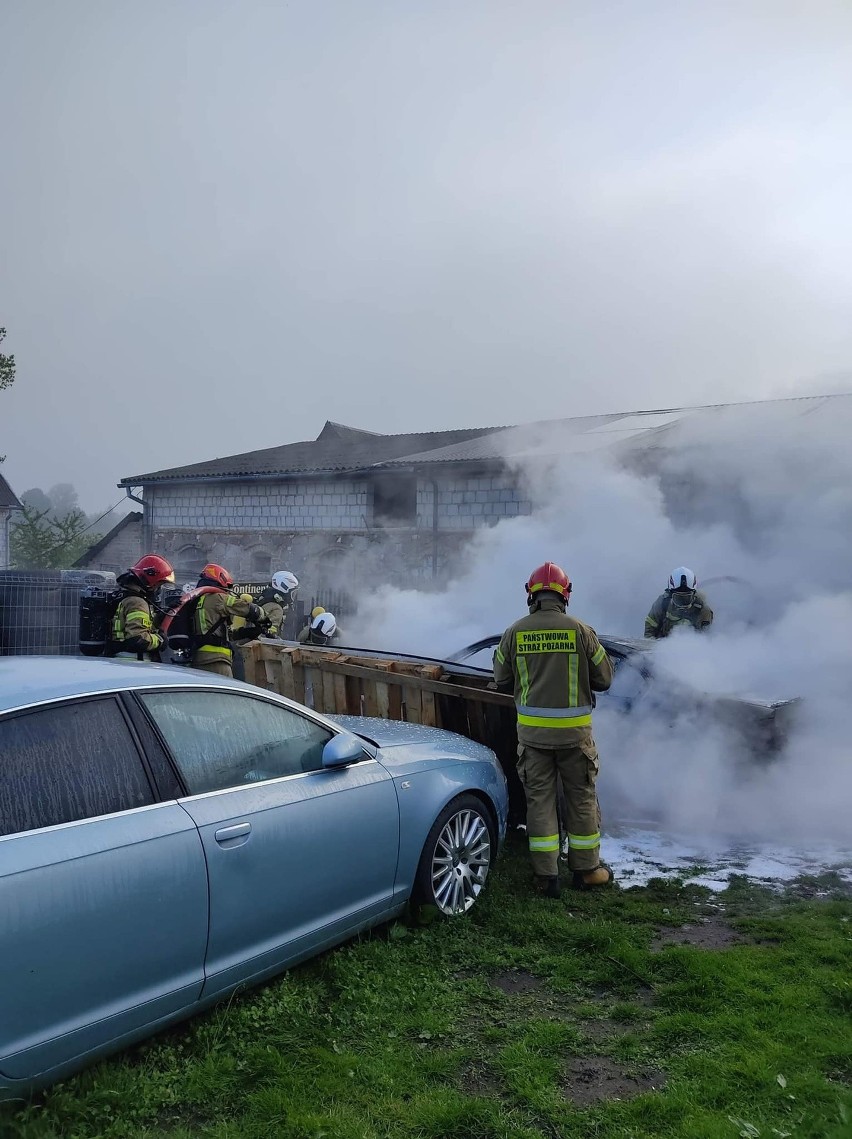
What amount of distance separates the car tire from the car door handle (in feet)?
3.95

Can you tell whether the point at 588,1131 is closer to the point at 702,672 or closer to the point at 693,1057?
the point at 693,1057

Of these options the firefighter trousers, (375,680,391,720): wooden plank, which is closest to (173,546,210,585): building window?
(375,680,391,720): wooden plank

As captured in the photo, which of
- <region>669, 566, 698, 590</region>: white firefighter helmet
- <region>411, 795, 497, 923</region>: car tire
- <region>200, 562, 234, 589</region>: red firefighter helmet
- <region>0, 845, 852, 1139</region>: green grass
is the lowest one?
<region>0, 845, 852, 1139</region>: green grass

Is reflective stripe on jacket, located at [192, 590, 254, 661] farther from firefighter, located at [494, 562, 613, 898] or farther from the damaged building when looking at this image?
the damaged building

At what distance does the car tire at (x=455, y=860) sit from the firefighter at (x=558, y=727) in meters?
0.51

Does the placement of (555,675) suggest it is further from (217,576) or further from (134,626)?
(134,626)

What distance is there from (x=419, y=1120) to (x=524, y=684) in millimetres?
2656

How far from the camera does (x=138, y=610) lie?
671 centimetres

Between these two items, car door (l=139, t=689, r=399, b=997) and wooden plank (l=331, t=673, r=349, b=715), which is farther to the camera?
wooden plank (l=331, t=673, r=349, b=715)

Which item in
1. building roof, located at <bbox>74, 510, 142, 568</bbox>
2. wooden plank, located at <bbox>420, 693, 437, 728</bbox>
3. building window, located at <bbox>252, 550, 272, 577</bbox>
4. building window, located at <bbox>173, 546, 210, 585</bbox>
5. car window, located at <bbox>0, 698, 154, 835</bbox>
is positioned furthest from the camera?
building roof, located at <bbox>74, 510, 142, 568</bbox>

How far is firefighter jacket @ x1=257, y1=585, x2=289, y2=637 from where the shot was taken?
9242 mm

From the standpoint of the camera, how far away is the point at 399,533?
733 inches

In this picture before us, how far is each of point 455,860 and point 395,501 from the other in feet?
50.1

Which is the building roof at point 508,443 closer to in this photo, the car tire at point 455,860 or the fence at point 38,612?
the fence at point 38,612
